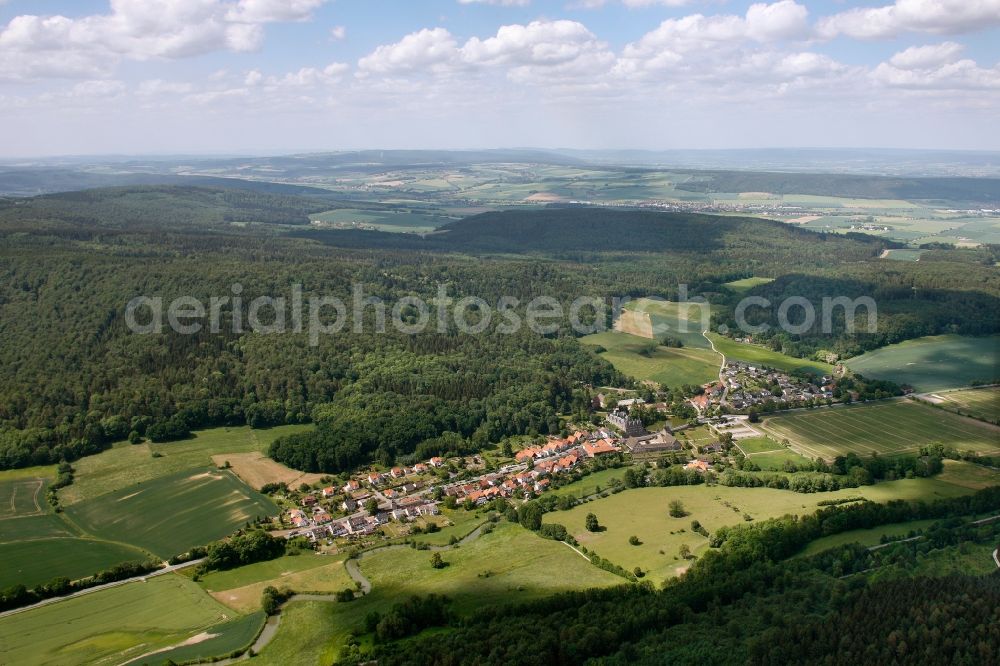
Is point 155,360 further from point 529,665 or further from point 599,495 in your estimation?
point 529,665

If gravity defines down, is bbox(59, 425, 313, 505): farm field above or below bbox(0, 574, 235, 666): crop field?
above

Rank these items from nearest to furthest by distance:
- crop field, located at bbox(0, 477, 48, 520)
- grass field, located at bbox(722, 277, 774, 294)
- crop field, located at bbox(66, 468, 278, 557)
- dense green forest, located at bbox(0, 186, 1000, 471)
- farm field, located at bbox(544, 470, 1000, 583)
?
farm field, located at bbox(544, 470, 1000, 583) < crop field, located at bbox(66, 468, 278, 557) < crop field, located at bbox(0, 477, 48, 520) < dense green forest, located at bbox(0, 186, 1000, 471) < grass field, located at bbox(722, 277, 774, 294)

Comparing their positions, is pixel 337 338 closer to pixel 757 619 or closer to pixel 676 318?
pixel 676 318

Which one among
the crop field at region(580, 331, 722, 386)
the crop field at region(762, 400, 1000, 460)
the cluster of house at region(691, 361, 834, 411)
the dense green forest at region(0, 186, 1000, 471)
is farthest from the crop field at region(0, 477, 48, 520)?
the crop field at region(762, 400, 1000, 460)

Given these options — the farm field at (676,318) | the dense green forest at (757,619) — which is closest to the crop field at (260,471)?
the dense green forest at (757,619)

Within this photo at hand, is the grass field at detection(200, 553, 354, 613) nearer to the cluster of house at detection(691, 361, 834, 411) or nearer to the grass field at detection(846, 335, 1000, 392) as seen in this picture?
the cluster of house at detection(691, 361, 834, 411)

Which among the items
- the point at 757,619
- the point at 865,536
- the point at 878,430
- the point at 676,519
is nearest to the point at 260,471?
the point at 676,519

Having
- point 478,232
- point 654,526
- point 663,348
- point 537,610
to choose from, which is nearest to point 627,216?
point 478,232

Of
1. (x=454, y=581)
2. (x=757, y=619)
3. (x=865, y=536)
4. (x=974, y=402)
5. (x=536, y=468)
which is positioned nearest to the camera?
(x=757, y=619)
